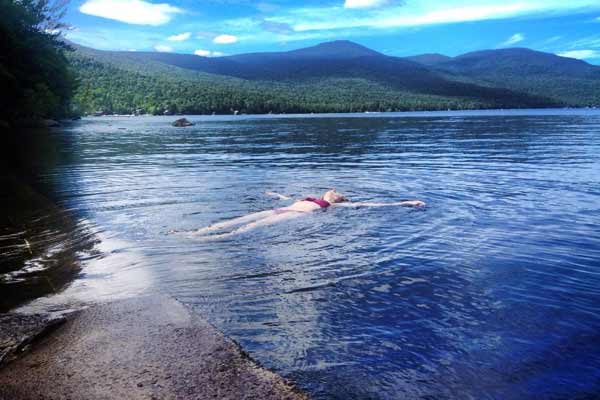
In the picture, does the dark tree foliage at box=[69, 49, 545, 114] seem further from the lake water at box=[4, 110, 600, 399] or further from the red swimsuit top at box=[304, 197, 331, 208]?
the red swimsuit top at box=[304, 197, 331, 208]

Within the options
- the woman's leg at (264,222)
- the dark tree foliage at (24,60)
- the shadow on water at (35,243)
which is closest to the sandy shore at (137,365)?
the shadow on water at (35,243)

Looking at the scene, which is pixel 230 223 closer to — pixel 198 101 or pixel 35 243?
pixel 35 243

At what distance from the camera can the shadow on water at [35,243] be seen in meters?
7.02

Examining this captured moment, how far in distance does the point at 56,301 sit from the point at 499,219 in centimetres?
943

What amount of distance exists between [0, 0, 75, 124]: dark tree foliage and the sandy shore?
2131 inches

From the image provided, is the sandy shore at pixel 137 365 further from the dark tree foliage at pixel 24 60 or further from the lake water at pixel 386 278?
the dark tree foliage at pixel 24 60

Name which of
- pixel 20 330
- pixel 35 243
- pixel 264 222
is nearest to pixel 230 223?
pixel 264 222

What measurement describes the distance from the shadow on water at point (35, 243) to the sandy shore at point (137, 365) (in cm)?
165

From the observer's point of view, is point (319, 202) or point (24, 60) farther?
point (24, 60)

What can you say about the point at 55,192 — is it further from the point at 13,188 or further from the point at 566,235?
the point at 566,235

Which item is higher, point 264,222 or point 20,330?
point 20,330

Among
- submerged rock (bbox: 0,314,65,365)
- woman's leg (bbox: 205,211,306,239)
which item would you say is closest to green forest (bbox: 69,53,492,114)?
woman's leg (bbox: 205,211,306,239)

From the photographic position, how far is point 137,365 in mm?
4523

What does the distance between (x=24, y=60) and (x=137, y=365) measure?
65747 millimetres
